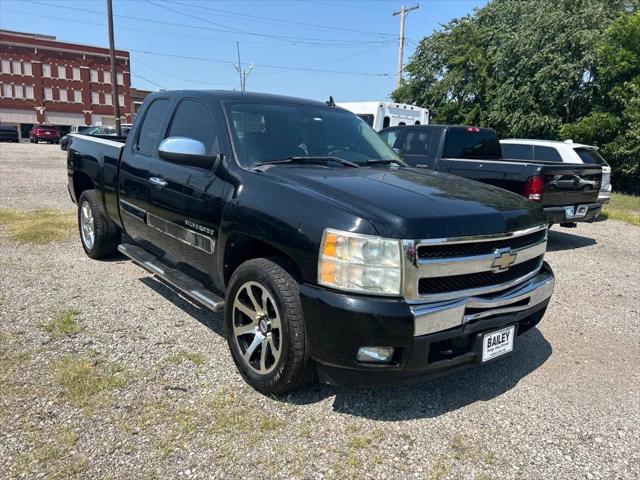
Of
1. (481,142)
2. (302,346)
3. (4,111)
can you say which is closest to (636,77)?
(481,142)

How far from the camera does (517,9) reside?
22.1m

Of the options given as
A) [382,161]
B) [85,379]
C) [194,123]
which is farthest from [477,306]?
[194,123]

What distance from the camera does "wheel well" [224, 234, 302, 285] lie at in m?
3.27

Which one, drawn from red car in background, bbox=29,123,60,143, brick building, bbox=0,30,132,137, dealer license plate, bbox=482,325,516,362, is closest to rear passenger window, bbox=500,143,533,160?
dealer license plate, bbox=482,325,516,362

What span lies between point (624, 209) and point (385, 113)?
7.34m

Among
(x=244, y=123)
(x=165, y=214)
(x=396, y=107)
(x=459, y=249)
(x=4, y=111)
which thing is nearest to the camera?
(x=459, y=249)

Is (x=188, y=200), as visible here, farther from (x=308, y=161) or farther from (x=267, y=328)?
(x=267, y=328)

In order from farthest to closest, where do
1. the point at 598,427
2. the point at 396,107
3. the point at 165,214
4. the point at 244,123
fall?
1. the point at 396,107
2. the point at 165,214
3. the point at 244,123
4. the point at 598,427

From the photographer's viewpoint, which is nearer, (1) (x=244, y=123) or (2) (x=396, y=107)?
(1) (x=244, y=123)

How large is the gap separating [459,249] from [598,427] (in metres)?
1.45

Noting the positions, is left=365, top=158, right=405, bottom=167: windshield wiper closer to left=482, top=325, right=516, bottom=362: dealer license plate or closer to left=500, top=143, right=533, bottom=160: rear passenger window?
left=482, top=325, right=516, bottom=362: dealer license plate

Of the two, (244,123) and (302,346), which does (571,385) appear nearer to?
(302,346)

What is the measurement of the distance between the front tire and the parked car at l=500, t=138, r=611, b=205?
9294mm

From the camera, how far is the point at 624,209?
13867mm
